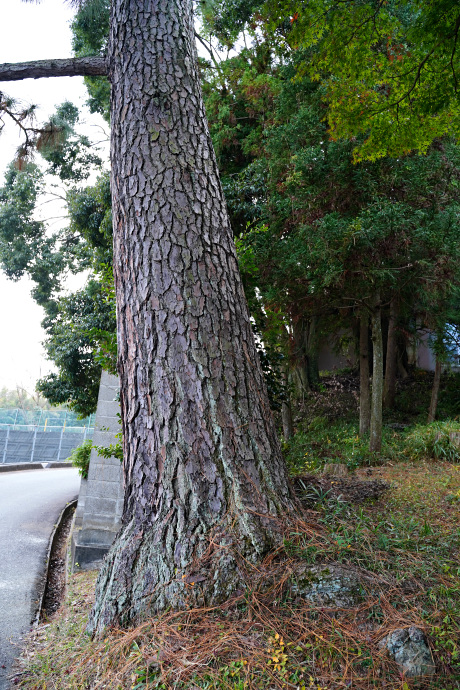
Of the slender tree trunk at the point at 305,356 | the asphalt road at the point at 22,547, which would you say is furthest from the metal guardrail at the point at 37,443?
the slender tree trunk at the point at 305,356

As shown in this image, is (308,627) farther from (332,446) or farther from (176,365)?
(332,446)

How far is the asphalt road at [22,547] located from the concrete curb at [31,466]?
10.6 ft

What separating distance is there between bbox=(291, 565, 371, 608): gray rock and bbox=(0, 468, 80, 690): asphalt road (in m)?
2.03

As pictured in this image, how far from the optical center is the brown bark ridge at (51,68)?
3463mm

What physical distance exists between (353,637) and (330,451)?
7.39 m

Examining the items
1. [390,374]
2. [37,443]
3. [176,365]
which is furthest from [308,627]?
[37,443]

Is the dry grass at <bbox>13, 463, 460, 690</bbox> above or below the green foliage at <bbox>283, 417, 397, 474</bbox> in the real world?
below

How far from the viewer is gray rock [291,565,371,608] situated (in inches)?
83.9

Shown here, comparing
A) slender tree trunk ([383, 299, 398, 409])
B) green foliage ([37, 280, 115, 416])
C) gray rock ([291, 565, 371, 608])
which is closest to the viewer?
gray rock ([291, 565, 371, 608])

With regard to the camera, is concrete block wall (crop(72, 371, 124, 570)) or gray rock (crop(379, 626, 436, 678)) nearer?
gray rock (crop(379, 626, 436, 678))

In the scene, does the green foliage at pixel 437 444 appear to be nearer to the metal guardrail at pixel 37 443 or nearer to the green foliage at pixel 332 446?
the green foliage at pixel 332 446

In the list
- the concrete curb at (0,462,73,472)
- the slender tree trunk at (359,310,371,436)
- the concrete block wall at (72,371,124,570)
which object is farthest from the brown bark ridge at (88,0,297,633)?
the concrete curb at (0,462,73,472)

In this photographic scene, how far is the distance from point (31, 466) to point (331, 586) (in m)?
18.8

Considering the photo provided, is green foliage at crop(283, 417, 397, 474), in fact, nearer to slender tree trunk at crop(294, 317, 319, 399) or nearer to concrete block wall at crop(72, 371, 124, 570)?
slender tree trunk at crop(294, 317, 319, 399)
